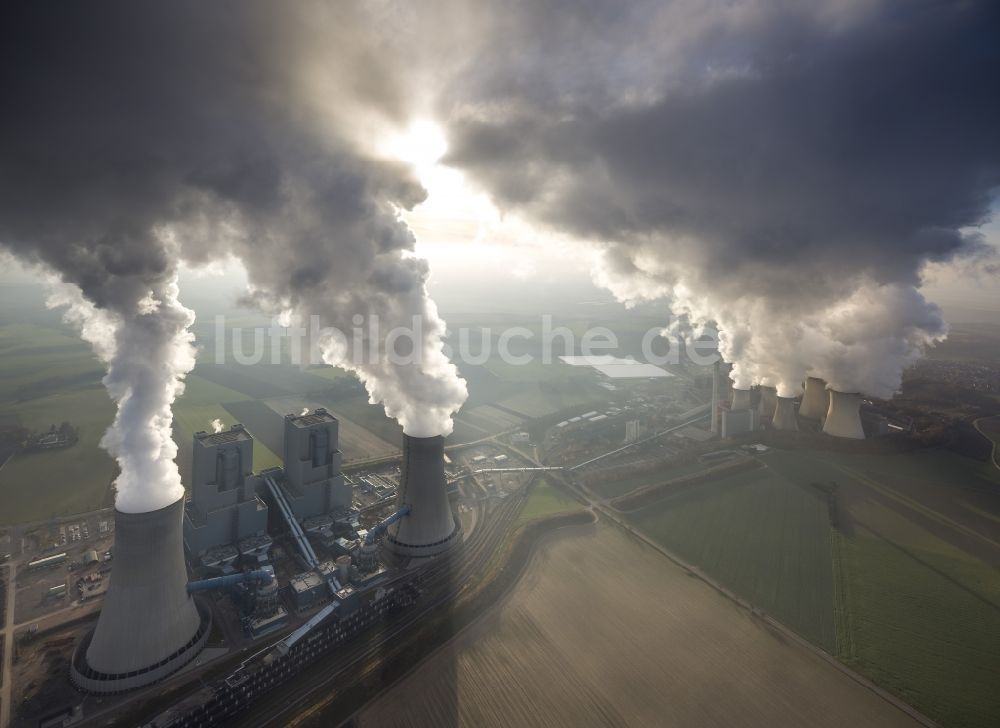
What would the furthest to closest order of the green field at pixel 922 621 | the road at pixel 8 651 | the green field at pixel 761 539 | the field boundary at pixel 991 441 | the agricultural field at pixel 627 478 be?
the field boundary at pixel 991 441 → the agricultural field at pixel 627 478 → the green field at pixel 761 539 → the green field at pixel 922 621 → the road at pixel 8 651

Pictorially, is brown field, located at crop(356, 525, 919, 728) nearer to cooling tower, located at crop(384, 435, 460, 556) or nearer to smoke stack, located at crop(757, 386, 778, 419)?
cooling tower, located at crop(384, 435, 460, 556)

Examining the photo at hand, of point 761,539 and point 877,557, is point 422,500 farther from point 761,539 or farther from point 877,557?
point 877,557

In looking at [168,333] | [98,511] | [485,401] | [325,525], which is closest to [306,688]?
[325,525]

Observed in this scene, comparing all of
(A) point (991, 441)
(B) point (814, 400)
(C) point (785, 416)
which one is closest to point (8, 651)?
(C) point (785, 416)

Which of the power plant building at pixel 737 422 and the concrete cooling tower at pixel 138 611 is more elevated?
the power plant building at pixel 737 422

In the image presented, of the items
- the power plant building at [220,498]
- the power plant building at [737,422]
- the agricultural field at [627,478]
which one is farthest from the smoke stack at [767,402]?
the power plant building at [220,498]

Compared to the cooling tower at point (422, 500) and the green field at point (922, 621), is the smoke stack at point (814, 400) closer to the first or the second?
the green field at point (922, 621)
